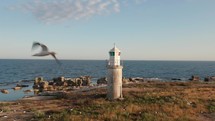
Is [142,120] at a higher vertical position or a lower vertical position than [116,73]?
lower

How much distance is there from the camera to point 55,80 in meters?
84.6

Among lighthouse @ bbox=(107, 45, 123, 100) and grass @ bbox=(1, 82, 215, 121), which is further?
lighthouse @ bbox=(107, 45, 123, 100)

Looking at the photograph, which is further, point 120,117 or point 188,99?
point 188,99

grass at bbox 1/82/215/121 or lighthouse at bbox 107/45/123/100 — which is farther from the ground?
lighthouse at bbox 107/45/123/100

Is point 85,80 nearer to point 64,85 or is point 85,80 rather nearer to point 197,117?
point 64,85

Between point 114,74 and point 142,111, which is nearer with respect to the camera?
point 142,111

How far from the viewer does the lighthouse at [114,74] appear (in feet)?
111

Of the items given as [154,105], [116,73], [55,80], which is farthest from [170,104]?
[55,80]

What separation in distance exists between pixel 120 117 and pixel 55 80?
201 ft

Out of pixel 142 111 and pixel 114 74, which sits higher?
pixel 114 74

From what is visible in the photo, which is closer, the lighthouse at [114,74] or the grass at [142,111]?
the grass at [142,111]

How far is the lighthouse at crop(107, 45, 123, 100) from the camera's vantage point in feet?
111

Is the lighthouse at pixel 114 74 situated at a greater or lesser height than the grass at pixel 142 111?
greater

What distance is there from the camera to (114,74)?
34531mm
